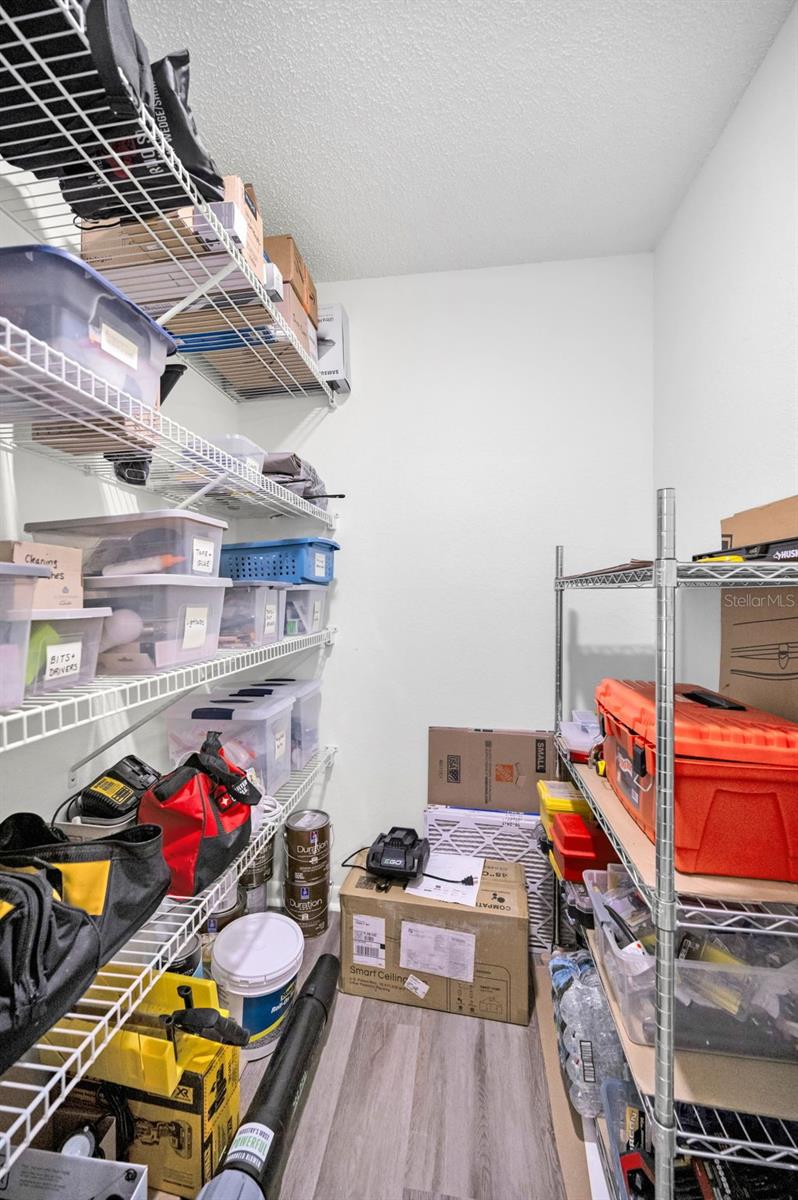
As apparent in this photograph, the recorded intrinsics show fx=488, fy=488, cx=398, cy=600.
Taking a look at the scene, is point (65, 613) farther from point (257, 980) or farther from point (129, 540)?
point (257, 980)

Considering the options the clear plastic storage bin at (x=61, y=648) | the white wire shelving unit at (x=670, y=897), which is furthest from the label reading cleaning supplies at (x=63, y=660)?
the white wire shelving unit at (x=670, y=897)

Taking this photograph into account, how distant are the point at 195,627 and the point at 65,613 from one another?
35cm

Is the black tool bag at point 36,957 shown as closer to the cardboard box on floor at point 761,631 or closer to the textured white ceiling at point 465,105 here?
the cardboard box on floor at point 761,631

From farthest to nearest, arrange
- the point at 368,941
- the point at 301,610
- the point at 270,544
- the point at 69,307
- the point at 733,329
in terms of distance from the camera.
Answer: the point at 301,610, the point at 270,544, the point at 368,941, the point at 733,329, the point at 69,307

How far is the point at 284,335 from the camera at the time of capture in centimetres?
151

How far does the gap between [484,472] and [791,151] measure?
1131mm

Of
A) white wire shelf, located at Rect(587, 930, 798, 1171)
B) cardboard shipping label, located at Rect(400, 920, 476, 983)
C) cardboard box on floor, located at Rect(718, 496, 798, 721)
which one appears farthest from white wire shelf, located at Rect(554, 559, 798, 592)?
cardboard shipping label, located at Rect(400, 920, 476, 983)

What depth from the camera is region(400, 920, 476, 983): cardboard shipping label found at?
1.51 m

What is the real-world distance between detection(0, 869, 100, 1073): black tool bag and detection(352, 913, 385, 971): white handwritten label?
109cm

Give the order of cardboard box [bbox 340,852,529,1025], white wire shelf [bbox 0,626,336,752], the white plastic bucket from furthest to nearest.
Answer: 1. cardboard box [bbox 340,852,529,1025]
2. the white plastic bucket
3. white wire shelf [bbox 0,626,336,752]

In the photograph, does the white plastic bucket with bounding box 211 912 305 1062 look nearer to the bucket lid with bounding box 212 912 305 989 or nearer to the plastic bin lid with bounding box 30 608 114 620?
the bucket lid with bounding box 212 912 305 989

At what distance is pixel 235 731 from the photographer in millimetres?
1452

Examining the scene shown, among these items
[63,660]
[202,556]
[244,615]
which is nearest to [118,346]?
[202,556]

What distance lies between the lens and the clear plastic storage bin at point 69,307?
722mm
